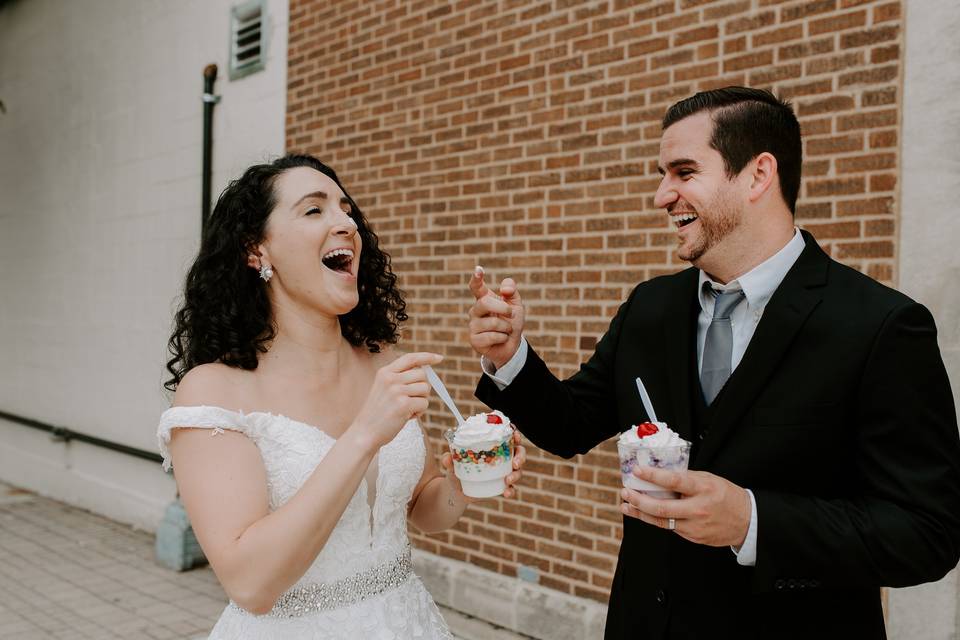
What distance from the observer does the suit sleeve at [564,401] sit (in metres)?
2.32

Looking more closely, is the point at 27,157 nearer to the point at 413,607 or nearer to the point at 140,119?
the point at 140,119

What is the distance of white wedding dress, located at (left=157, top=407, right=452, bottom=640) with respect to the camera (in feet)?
7.38

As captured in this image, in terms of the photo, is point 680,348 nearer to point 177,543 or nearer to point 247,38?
point 177,543

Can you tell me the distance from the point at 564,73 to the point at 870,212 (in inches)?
73.5

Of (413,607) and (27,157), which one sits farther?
(27,157)

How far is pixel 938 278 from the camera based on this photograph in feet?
10.3

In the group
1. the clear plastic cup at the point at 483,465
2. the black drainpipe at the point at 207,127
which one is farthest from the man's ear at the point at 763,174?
the black drainpipe at the point at 207,127

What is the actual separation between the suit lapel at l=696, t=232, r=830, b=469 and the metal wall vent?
5510 millimetres

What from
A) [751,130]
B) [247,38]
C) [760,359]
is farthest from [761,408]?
[247,38]

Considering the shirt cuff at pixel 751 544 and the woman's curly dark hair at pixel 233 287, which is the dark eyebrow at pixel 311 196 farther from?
the shirt cuff at pixel 751 544

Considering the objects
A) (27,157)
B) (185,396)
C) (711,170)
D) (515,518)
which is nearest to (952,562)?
(711,170)

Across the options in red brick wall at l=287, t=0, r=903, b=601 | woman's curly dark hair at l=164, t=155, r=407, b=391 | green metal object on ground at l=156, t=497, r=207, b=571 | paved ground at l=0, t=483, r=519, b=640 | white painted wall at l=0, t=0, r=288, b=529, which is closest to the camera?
woman's curly dark hair at l=164, t=155, r=407, b=391

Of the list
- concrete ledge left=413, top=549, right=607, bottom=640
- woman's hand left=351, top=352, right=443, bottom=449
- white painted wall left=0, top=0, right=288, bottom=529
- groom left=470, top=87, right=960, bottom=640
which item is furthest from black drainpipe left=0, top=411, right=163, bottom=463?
groom left=470, top=87, right=960, bottom=640

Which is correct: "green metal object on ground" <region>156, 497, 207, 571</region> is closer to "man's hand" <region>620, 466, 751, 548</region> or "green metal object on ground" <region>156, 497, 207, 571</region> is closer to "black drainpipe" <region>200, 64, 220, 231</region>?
"black drainpipe" <region>200, 64, 220, 231</region>
